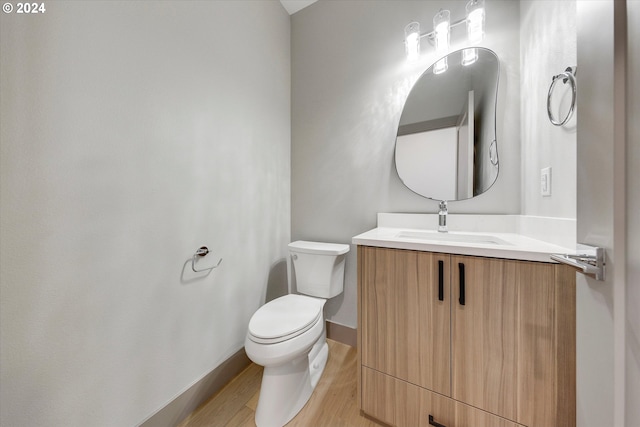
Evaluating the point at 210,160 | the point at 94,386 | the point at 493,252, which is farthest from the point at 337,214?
the point at 94,386

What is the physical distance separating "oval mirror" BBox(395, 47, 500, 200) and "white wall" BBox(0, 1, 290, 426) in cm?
110

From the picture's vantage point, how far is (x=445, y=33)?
4.30 feet

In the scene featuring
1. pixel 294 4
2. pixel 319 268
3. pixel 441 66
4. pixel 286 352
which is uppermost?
pixel 294 4

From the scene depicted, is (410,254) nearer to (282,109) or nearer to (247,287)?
(247,287)

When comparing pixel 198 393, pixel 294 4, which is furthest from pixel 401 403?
pixel 294 4

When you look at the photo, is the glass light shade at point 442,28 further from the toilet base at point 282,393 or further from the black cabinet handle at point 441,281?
the toilet base at point 282,393

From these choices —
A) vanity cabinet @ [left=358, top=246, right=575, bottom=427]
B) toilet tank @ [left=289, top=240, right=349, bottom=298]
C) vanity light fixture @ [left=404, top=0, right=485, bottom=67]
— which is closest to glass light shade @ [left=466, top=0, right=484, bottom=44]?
vanity light fixture @ [left=404, top=0, right=485, bottom=67]

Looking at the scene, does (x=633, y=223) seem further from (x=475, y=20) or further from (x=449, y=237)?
(x=475, y=20)

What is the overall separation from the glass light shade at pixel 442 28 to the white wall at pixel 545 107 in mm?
349

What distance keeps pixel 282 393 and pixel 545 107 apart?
1.80m

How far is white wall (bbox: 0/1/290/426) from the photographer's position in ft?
2.23

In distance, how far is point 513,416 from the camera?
0.79 m

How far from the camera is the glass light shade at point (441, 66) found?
Result: 137cm

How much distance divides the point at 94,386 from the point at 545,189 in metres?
1.97
